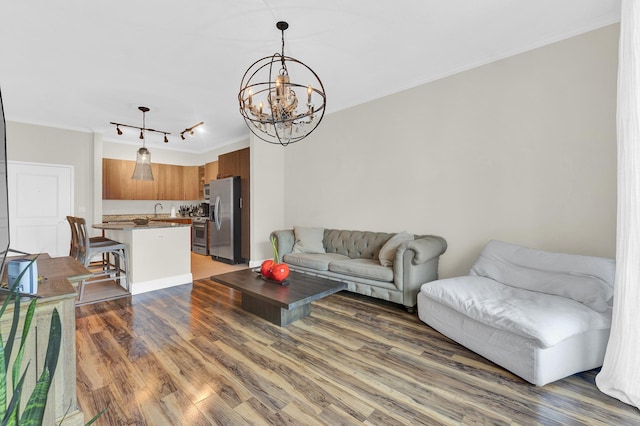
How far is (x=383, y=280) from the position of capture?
319 cm

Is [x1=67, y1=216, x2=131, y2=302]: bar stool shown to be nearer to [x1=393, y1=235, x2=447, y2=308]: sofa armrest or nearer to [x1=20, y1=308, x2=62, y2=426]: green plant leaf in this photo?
[x1=20, y1=308, x2=62, y2=426]: green plant leaf

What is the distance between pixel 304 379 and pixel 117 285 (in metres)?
3.56

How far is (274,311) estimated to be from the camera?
2793 millimetres

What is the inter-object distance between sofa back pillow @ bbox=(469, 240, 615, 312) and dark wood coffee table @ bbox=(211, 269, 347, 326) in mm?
1521

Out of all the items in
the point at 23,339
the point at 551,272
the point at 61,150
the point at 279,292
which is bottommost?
the point at 279,292

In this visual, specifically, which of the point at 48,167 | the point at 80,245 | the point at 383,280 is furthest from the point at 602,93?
the point at 48,167

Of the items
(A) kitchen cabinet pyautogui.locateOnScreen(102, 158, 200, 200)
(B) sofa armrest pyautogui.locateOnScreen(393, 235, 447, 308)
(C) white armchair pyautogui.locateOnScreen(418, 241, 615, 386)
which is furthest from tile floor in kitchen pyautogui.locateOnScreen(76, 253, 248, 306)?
(C) white armchair pyautogui.locateOnScreen(418, 241, 615, 386)

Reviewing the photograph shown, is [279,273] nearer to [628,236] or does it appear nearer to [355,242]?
[355,242]

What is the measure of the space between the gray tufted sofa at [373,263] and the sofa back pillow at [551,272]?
525 mm

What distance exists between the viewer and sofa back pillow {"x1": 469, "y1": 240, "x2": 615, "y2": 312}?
2.10 meters

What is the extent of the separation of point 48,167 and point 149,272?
3408mm

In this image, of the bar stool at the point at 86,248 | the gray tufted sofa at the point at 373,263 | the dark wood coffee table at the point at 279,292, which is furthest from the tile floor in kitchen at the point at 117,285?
the dark wood coffee table at the point at 279,292

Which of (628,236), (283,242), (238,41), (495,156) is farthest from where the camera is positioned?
(283,242)

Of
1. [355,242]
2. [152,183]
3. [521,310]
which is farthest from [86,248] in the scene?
[521,310]
